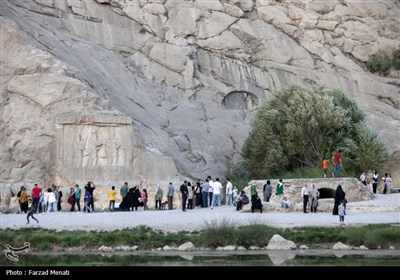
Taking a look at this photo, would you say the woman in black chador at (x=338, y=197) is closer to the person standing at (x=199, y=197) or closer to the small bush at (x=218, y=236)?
the small bush at (x=218, y=236)

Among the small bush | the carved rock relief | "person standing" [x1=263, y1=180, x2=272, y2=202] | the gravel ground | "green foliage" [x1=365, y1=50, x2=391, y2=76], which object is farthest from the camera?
"green foliage" [x1=365, y1=50, x2=391, y2=76]

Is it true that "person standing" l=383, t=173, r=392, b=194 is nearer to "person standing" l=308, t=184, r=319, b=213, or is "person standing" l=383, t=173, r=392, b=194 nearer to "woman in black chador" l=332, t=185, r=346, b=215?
"person standing" l=308, t=184, r=319, b=213

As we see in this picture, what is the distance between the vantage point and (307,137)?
151 ft

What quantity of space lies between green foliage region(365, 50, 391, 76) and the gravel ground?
2315 cm

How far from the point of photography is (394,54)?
58531 millimetres

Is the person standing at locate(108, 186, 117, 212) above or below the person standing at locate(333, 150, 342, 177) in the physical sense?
below

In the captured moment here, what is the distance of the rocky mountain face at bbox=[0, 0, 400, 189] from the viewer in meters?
42.1

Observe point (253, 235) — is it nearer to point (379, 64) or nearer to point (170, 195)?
point (170, 195)

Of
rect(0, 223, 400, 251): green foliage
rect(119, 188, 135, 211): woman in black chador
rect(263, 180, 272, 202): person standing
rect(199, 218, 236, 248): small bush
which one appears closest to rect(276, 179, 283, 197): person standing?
rect(263, 180, 272, 202): person standing

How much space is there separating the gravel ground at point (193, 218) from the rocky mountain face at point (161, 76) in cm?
726

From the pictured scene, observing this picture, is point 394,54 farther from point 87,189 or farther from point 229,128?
point 87,189
